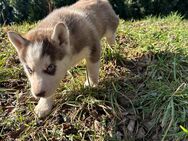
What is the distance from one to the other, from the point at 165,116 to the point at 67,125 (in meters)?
1.04

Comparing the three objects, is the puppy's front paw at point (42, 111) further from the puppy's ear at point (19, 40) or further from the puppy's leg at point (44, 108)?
the puppy's ear at point (19, 40)

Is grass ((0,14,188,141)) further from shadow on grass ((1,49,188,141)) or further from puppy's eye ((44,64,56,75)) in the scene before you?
puppy's eye ((44,64,56,75))

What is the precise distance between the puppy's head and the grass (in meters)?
0.53

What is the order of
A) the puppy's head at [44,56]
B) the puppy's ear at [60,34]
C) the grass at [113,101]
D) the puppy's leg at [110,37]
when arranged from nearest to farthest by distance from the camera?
1. the puppy's head at [44,56]
2. the puppy's ear at [60,34]
3. the grass at [113,101]
4. the puppy's leg at [110,37]

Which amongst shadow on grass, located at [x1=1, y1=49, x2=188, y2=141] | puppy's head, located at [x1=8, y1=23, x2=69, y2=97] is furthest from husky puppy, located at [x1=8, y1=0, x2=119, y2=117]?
shadow on grass, located at [x1=1, y1=49, x2=188, y2=141]

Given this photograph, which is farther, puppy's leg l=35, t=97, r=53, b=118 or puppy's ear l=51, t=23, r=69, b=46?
puppy's leg l=35, t=97, r=53, b=118

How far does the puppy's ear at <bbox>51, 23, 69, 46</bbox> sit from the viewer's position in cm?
462

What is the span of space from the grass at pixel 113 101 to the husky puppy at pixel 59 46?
0.69 feet

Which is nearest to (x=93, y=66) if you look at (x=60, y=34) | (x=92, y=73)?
(x=92, y=73)

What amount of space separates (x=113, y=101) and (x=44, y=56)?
3.32ft

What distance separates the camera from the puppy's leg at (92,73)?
17.3ft

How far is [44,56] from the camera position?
4.52m

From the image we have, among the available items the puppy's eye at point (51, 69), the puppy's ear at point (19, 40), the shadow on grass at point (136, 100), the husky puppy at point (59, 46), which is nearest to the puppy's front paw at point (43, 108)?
the husky puppy at point (59, 46)

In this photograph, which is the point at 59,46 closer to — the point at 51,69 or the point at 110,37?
the point at 51,69
